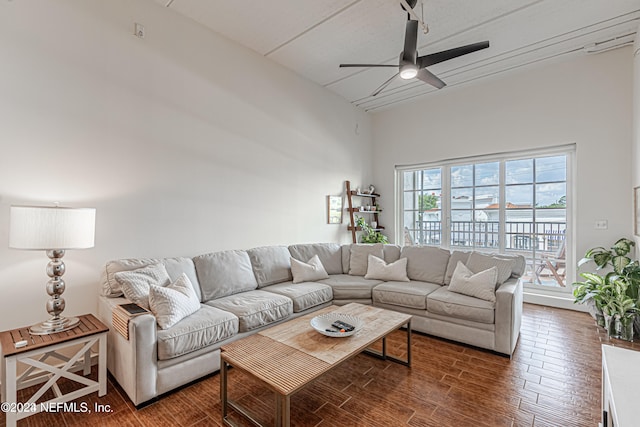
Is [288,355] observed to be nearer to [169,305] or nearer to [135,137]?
[169,305]

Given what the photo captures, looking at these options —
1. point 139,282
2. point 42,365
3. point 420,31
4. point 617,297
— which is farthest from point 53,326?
point 617,297

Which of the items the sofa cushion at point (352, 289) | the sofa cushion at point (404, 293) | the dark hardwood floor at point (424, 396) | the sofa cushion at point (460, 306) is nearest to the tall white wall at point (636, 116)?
the dark hardwood floor at point (424, 396)

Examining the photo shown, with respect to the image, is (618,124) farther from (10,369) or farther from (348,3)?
(10,369)

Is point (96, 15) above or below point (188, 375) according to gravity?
above

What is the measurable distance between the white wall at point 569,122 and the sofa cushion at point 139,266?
4359 mm

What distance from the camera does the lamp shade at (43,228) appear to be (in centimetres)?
191

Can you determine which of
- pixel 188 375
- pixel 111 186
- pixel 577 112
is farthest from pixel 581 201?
pixel 111 186

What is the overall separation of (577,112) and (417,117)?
2263 mm

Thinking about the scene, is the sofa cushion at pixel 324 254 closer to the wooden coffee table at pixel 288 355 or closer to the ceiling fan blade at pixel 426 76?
the wooden coffee table at pixel 288 355

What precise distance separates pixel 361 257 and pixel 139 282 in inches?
106

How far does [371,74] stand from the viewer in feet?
14.6

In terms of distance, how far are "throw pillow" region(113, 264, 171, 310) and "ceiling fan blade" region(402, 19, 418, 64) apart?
2974 mm

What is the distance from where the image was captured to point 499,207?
4.79 metres

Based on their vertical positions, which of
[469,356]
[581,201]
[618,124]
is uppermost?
[618,124]
